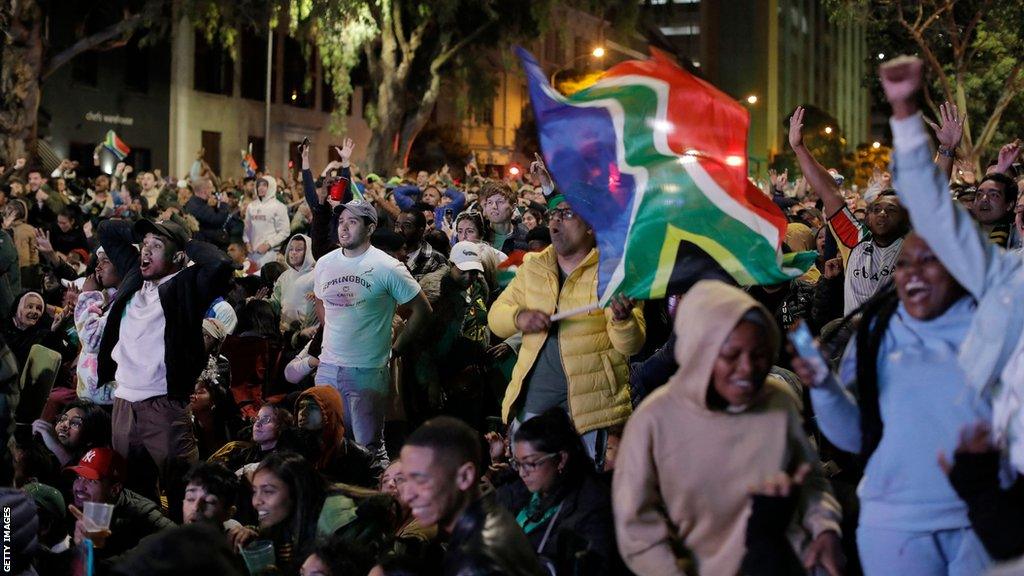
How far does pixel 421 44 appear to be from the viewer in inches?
1341

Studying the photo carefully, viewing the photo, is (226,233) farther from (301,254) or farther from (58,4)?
(58,4)

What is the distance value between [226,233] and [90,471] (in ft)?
33.5

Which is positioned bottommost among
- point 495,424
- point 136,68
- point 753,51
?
point 495,424

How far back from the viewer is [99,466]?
6.87m

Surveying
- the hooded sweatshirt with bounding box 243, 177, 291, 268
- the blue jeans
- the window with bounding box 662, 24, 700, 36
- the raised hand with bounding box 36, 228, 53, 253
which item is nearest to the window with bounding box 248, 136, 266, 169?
the hooded sweatshirt with bounding box 243, 177, 291, 268

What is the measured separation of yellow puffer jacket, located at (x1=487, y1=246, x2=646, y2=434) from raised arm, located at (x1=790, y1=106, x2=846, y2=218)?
1.39m

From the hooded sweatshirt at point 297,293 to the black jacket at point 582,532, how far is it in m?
5.25

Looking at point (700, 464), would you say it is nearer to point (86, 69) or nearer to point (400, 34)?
point (400, 34)

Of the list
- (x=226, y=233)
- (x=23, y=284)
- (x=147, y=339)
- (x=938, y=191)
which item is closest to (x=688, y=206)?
(x=938, y=191)

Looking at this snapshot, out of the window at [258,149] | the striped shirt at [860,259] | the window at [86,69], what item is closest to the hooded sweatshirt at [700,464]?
the striped shirt at [860,259]

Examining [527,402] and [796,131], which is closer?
[527,402]

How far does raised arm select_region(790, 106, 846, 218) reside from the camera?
7.12m

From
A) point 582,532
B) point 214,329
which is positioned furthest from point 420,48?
point 582,532

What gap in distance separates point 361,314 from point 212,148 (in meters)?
32.4
